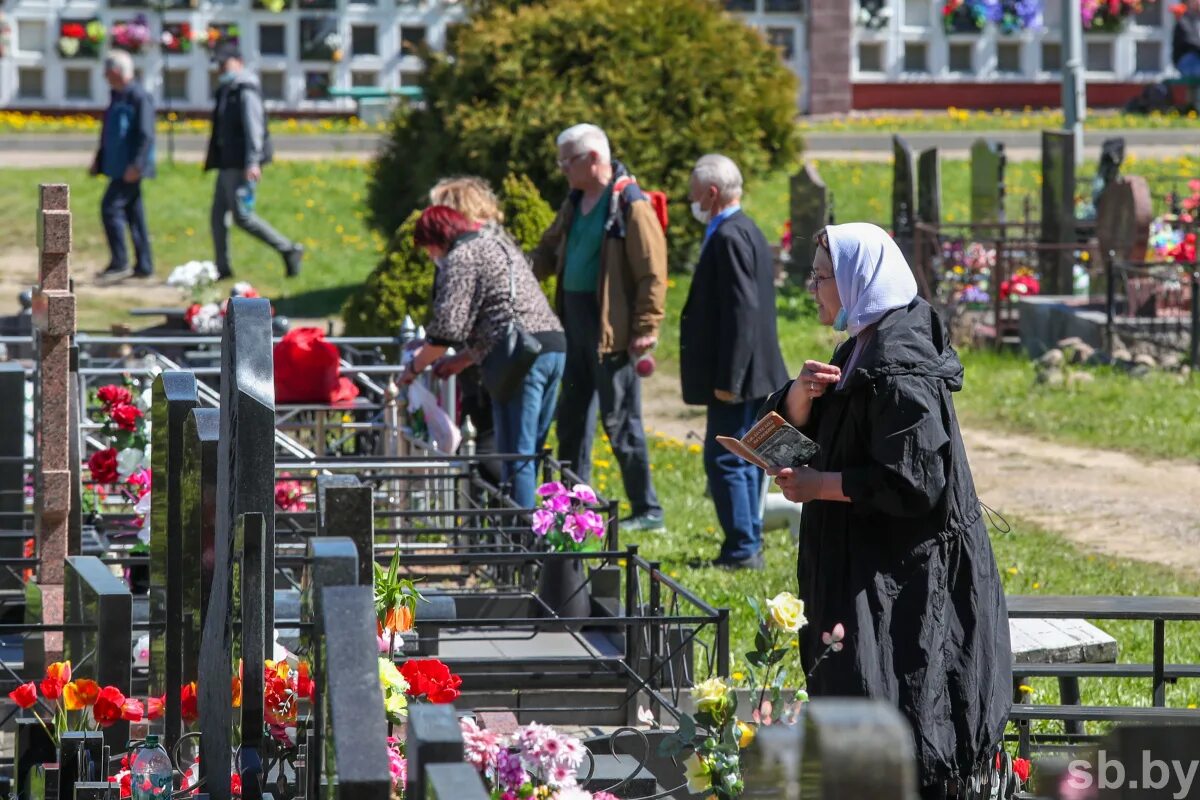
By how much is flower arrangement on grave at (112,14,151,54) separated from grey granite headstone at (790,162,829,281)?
11.0 m

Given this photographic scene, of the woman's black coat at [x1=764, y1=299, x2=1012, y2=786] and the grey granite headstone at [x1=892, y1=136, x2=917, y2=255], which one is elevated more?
the grey granite headstone at [x1=892, y1=136, x2=917, y2=255]

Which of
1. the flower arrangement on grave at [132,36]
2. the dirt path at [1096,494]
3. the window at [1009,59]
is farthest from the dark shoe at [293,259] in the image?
the window at [1009,59]

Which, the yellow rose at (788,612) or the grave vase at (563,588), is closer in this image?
the yellow rose at (788,612)

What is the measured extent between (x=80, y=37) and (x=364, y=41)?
3.43 meters

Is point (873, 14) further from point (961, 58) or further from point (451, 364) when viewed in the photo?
point (451, 364)

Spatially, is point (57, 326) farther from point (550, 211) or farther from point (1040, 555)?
point (550, 211)

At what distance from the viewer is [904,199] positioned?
1502cm

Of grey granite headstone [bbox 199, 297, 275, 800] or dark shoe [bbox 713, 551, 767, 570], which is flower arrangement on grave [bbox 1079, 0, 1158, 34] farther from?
grey granite headstone [bbox 199, 297, 275, 800]

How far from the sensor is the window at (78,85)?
79.8ft

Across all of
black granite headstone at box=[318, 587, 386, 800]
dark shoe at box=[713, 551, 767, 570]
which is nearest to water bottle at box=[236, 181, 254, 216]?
dark shoe at box=[713, 551, 767, 570]

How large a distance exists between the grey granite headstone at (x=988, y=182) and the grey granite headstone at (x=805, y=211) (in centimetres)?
123

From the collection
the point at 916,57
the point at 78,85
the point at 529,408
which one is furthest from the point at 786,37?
the point at 529,408

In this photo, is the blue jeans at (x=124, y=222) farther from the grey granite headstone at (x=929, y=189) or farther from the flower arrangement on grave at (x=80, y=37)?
the flower arrangement on grave at (x=80, y=37)

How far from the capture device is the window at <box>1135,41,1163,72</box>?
2730cm
